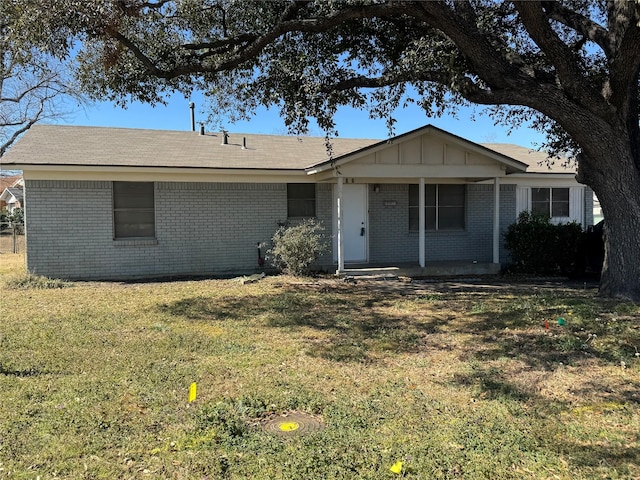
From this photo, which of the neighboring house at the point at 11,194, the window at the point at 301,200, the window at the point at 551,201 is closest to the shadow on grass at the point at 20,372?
the window at the point at 301,200

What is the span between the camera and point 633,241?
788cm

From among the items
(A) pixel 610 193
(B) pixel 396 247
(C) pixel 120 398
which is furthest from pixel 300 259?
(C) pixel 120 398

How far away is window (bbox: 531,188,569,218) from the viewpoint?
15746 mm

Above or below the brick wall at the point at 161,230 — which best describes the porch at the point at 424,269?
below

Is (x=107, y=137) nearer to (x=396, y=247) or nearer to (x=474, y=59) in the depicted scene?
(x=396, y=247)

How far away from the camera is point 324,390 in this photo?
468 centimetres

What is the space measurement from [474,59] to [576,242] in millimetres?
7272

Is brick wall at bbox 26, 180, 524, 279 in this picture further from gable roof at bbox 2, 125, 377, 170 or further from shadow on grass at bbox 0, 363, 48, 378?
shadow on grass at bbox 0, 363, 48, 378

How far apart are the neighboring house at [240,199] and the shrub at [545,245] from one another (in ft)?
2.07

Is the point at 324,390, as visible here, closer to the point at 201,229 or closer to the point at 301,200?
the point at 201,229

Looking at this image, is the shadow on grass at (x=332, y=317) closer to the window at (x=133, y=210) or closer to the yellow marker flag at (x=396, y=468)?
the yellow marker flag at (x=396, y=468)

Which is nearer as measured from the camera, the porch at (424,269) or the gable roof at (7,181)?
the porch at (424,269)

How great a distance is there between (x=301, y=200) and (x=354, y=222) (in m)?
1.62

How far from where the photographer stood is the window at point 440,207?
14.6m
